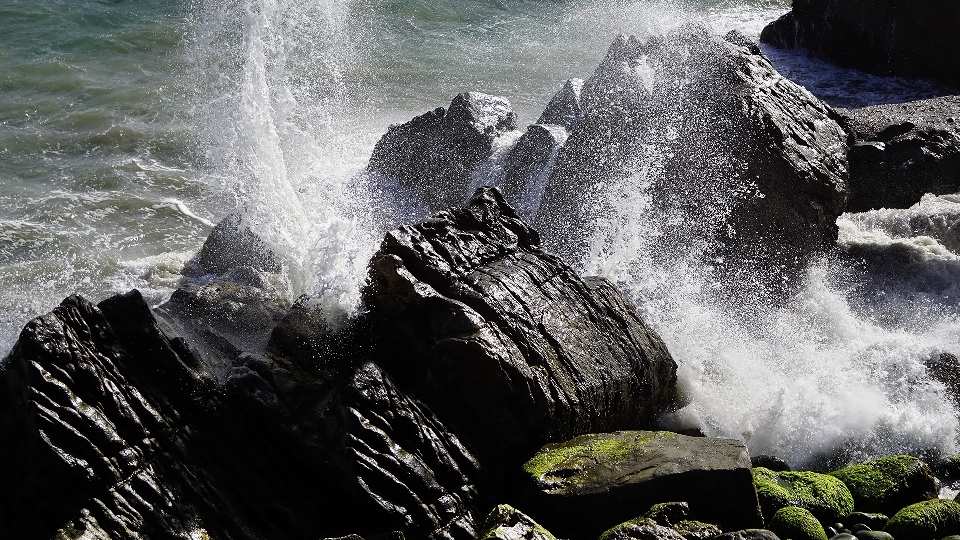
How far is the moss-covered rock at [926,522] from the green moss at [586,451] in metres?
1.21

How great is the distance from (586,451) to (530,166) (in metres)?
4.01

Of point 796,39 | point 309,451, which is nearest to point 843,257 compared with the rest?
point 309,451

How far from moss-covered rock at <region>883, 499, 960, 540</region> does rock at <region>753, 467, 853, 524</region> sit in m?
0.28

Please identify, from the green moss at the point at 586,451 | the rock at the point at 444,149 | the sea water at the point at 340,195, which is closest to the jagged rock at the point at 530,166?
the sea water at the point at 340,195

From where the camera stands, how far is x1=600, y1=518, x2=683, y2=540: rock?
4.12m

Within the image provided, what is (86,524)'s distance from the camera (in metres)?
4.07

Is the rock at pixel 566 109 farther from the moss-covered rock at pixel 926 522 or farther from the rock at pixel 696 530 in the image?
the rock at pixel 696 530

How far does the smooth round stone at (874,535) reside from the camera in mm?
4664

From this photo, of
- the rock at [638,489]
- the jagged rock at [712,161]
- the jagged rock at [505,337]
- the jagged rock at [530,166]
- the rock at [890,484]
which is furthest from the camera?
the jagged rock at [530,166]

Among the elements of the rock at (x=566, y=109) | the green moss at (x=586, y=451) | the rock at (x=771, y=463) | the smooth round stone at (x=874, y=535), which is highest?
the rock at (x=566, y=109)

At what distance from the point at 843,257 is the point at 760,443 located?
2.81 meters

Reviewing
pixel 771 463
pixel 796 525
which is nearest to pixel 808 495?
pixel 796 525

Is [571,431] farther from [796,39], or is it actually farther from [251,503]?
[796,39]

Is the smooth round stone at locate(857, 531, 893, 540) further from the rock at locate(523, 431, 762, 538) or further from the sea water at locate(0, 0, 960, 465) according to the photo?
the sea water at locate(0, 0, 960, 465)
